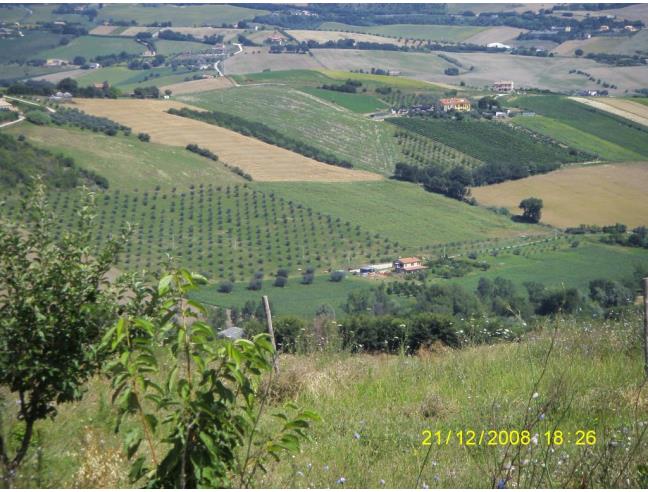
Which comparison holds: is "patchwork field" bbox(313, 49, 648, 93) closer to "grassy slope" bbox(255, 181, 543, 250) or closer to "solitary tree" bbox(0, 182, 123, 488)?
"grassy slope" bbox(255, 181, 543, 250)

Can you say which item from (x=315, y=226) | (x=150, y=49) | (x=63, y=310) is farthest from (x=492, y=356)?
(x=150, y=49)

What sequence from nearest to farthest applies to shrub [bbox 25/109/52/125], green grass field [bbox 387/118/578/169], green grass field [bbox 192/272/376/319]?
1. green grass field [bbox 192/272/376/319]
2. shrub [bbox 25/109/52/125]
3. green grass field [bbox 387/118/578/169]

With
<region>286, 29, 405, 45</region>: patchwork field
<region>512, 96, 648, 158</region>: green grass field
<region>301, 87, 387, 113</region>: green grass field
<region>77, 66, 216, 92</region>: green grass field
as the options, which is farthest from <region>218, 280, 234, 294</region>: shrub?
<region>286, 29, 405, 45</region>: patchwork field

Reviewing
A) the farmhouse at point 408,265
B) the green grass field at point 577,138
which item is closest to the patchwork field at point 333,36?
the green grass field at point 577,138

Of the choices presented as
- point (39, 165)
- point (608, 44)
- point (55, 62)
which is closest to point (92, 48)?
point (55, 62)

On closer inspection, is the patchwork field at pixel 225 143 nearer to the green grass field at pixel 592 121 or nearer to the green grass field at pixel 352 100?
the green grass field at pixel 352 100

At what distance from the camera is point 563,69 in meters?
67.4

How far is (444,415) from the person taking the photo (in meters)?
6.26

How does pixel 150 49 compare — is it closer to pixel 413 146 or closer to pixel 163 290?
pixel 413 146

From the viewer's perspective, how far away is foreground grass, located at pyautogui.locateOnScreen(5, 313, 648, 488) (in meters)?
4.64

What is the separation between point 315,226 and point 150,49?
177ft

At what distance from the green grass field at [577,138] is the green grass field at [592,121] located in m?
0.33

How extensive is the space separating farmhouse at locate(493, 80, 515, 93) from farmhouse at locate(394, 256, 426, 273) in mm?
36534

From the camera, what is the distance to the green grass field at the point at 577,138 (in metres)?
46.0
